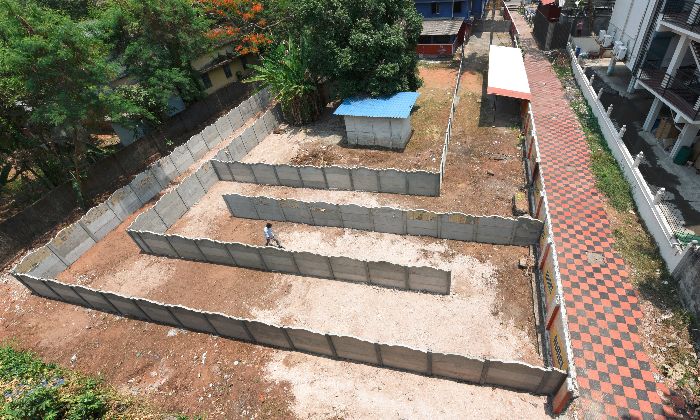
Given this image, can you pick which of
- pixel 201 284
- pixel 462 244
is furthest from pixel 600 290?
pixel 201 284

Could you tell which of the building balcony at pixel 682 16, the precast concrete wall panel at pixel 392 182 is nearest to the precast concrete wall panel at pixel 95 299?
the precast concrete wall panel at pixel 392 182

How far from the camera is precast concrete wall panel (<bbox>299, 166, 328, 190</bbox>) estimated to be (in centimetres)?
2120

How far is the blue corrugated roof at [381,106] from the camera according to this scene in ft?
76.5

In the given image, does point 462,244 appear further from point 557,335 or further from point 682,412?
point 682,412

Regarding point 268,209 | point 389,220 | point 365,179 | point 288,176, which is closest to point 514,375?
point 389,220

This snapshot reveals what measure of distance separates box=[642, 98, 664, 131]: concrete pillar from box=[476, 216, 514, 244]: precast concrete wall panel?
570 inches

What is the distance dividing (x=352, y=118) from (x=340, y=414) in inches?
715

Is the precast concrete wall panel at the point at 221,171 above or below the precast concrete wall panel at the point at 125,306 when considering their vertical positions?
above

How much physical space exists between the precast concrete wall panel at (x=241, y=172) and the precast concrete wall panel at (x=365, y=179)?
6.62 metres

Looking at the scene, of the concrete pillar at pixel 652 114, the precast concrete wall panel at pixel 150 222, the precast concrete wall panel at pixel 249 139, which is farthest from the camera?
the precast concrete wall panel at pixel 249 139

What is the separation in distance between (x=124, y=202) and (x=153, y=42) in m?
12.0

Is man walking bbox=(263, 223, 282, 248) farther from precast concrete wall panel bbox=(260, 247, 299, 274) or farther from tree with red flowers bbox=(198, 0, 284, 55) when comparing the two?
tree with red flowers bbox=(198, 0, 284, 55)

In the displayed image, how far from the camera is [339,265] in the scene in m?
15.5

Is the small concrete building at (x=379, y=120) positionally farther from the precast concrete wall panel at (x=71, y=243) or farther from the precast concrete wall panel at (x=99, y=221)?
the precast concrete wall panel at (x=71, y=243)
